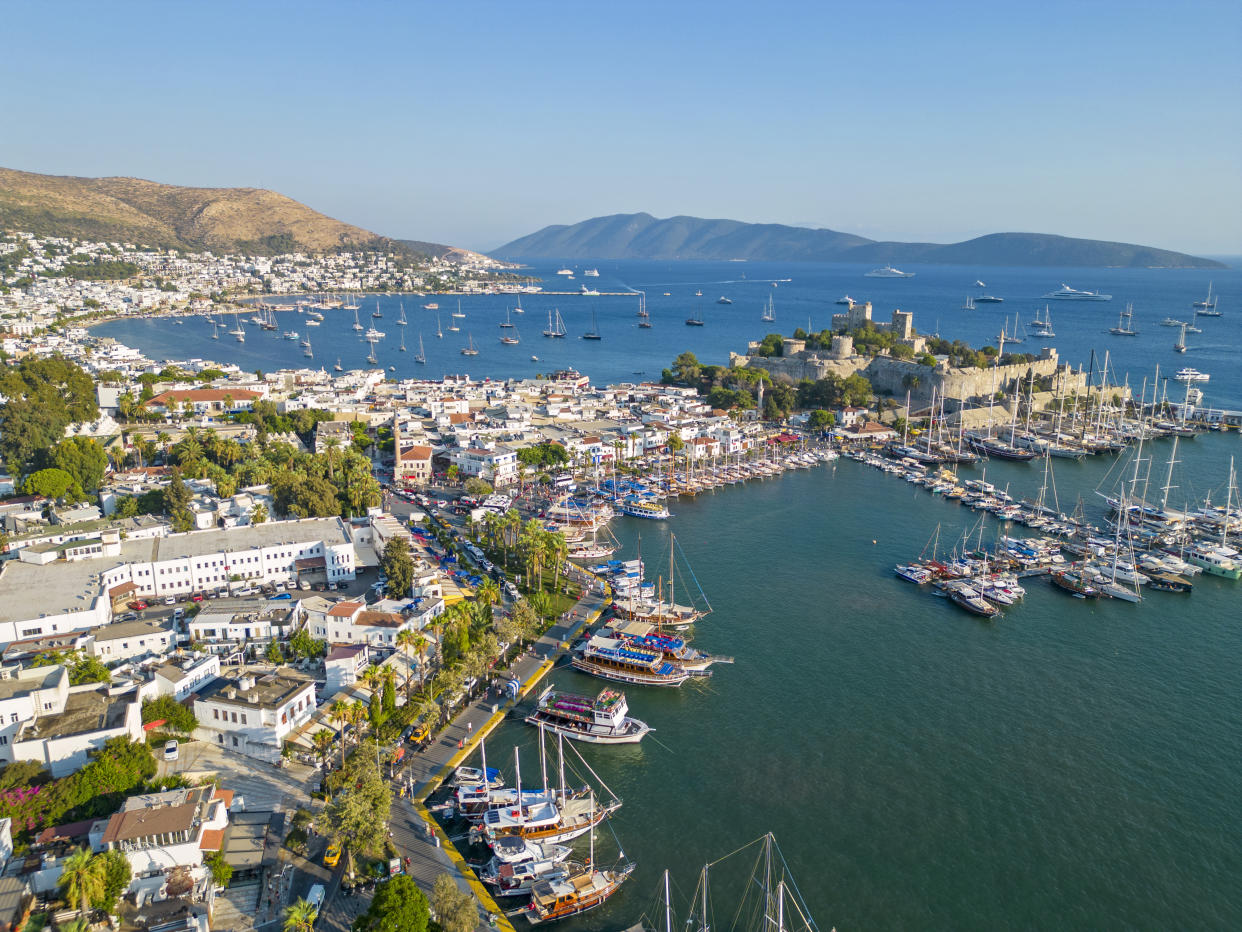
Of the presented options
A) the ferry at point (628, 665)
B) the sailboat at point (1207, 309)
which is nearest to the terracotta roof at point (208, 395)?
the ferry at point (628, 665)

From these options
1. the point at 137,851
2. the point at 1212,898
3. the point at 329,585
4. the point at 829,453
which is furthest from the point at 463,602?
the point at 829,453

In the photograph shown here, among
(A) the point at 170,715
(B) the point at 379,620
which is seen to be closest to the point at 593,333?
(B) the point at 379,620

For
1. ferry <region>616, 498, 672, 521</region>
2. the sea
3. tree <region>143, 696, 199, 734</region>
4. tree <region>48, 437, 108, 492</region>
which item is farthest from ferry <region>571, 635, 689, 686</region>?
tree <region>48, 437, 108, 492</region>

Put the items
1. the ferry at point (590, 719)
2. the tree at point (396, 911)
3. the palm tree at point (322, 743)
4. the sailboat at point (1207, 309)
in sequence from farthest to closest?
the sailboat at point (1207, 309) → the ferry at point (590, 719) → the palm tree at point (322, 743) → the tree at point (396, 911)

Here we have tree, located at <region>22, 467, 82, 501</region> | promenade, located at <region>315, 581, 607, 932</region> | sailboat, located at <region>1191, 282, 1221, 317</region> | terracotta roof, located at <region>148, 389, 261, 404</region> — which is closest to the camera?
promenade, located at <region>315, 581, 607, 932</region>

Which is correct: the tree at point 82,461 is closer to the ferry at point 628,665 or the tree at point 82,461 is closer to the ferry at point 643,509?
the ferry at point 643,509

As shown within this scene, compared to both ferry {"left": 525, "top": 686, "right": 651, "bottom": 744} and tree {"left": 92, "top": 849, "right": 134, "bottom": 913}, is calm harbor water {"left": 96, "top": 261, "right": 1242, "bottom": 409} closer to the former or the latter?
ferry {"left": 525, "top": 686, "right": 651, "bottom": 744}
